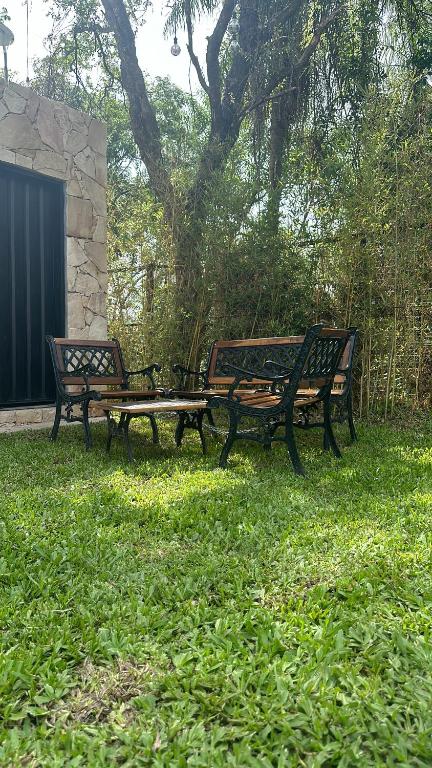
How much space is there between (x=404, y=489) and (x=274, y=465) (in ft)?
2.80

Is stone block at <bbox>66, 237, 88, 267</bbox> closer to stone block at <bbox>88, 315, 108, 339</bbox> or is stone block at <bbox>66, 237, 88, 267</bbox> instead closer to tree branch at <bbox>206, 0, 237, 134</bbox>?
stone block at <bbox>88, 315, 108, 339</bbox>

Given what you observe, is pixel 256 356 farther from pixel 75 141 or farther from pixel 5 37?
pixel 5 37

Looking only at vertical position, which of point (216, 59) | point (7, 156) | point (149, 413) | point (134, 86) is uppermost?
→ point (216, 59)

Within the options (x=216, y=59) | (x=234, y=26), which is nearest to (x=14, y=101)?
(x=216, y=59)

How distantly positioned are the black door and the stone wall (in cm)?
10

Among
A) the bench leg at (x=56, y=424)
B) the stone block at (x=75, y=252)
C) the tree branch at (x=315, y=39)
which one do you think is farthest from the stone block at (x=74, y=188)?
the tree branch at (x=315, y=39)

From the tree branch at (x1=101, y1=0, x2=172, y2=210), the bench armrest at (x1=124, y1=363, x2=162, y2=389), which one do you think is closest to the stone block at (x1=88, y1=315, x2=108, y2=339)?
the bench armrest at (x1=124, y1=363, x2=162, y2=389)

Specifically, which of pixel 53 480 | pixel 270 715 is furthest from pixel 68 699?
pixel 53 480

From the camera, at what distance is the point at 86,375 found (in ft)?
14.0

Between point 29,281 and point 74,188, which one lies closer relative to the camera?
point 29,281

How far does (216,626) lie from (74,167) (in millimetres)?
4935

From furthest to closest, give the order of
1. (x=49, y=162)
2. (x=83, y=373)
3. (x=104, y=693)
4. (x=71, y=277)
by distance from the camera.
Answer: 1. (x=71, y=277)
2. (x=49, y=162)
3. (x=83, y=373)
4. (x=104, y=693)

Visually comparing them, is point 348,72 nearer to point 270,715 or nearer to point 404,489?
point 404,489

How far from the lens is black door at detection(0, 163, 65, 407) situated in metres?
4.98
